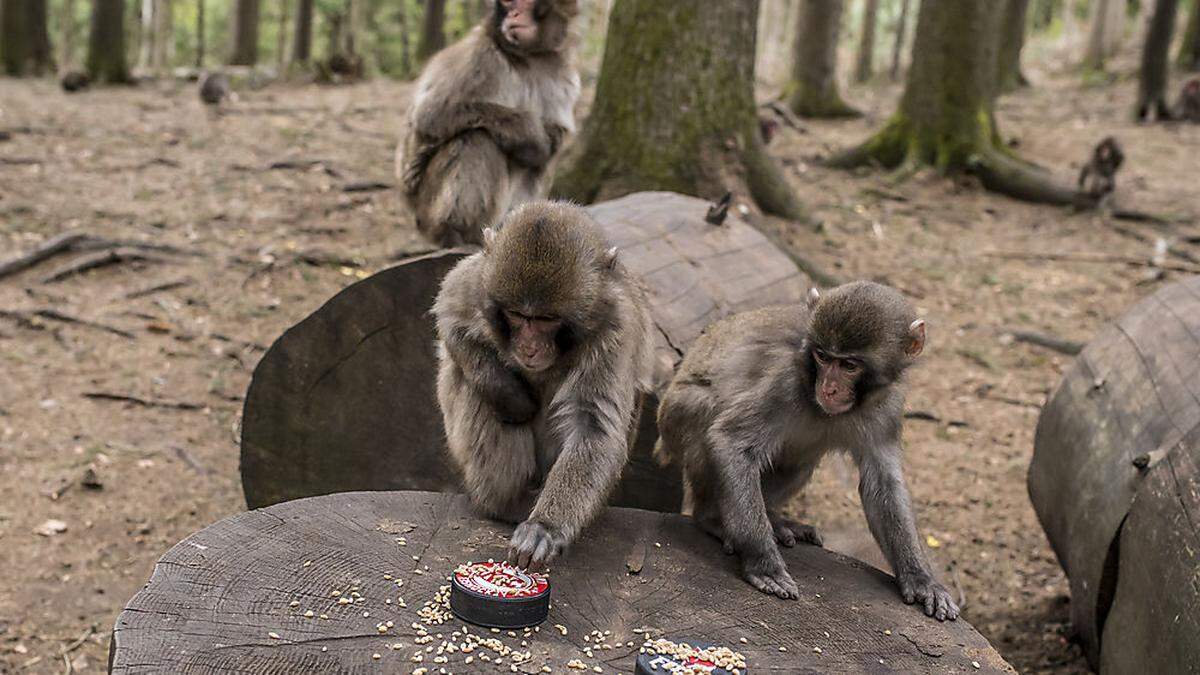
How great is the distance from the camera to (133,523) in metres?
5.90

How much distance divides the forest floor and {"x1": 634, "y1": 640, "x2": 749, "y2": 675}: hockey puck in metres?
2.40

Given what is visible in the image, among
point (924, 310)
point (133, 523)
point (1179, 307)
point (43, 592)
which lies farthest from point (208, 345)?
point (1179, 307)

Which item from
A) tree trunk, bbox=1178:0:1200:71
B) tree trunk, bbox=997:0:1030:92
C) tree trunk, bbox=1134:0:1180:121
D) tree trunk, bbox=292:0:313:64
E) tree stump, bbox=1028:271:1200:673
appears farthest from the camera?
tree trunk, bbox=292:0:313:64

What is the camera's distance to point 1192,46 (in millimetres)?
20250

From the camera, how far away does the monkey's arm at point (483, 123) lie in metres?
6.73

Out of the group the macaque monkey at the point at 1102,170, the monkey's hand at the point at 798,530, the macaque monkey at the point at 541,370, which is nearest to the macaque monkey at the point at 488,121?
the macaque monkey at the point at 541,370

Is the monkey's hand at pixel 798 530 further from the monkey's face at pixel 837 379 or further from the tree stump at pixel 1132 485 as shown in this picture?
the tree stump at pixel 1132 485

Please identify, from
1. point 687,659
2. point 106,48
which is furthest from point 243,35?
point 687,659

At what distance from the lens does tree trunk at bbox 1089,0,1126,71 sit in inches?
949

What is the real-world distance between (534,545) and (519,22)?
13.4 feet

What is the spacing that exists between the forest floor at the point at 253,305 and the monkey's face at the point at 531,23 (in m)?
2.84

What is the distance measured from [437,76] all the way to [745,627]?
4.54 meters

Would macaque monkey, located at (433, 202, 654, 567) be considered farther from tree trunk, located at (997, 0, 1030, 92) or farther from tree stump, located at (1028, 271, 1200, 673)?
tree trunk, located at (997, 0, 1030, 92)

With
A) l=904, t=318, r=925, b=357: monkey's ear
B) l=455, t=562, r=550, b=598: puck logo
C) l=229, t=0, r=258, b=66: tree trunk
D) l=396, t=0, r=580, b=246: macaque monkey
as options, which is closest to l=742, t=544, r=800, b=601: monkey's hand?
l=455, t=562, r=550, b=598: puck logo
